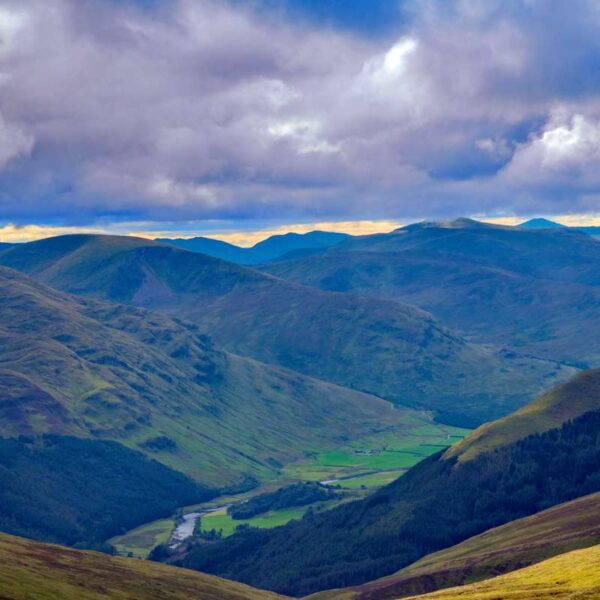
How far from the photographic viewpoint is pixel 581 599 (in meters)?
185
